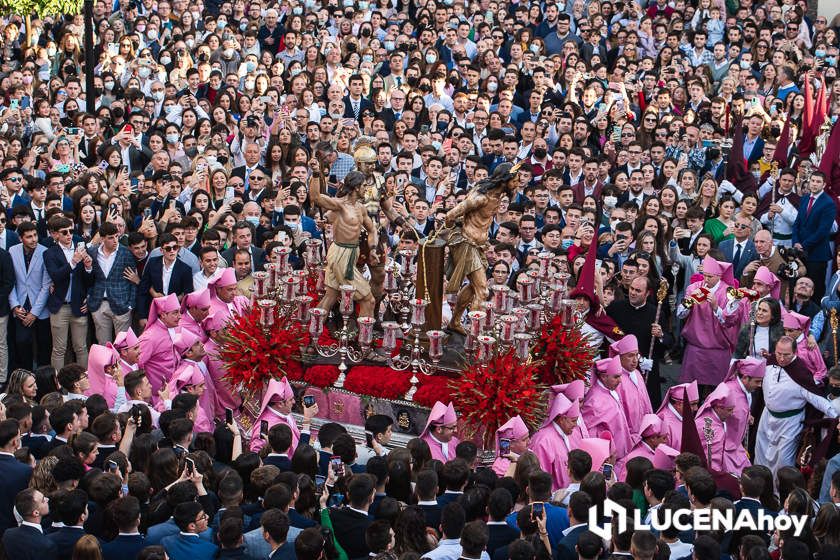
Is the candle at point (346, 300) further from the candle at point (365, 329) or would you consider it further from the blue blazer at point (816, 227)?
the blue blazer at point (816, 227)

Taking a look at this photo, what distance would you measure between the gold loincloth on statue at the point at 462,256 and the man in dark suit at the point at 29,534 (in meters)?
4.88

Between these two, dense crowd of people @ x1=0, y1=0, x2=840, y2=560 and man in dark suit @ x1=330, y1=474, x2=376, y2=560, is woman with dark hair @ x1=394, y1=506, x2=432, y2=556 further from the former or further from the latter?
man in dark suit @ x1=330, y1=474, x2=376, y2=560

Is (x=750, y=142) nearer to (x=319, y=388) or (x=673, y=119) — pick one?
(x=673, y=119)

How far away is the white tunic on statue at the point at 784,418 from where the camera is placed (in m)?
12.4

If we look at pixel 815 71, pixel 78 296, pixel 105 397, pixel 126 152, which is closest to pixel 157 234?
pixel 78 296

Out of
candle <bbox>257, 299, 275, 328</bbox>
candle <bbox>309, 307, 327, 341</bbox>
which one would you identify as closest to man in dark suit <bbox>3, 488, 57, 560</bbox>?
candle <bbox>257, 299, 275, 328</bbox>

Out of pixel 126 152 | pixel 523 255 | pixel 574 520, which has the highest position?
pixel 126 152

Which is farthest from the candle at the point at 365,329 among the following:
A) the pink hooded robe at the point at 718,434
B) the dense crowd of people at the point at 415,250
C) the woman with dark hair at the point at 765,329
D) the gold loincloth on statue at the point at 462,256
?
the woman with dark hair at the point at 765,329

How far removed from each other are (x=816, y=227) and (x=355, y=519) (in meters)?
8.45

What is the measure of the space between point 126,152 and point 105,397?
21.6 feet

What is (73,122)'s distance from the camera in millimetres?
19562

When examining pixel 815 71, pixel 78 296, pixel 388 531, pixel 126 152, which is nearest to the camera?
pixel 388 531

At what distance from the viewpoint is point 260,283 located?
43.6 feet

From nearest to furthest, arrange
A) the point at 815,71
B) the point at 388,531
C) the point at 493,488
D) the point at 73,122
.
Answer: the point at 388,531 < the point at 493,488 < the point at 73,122 < the point at 815,71
